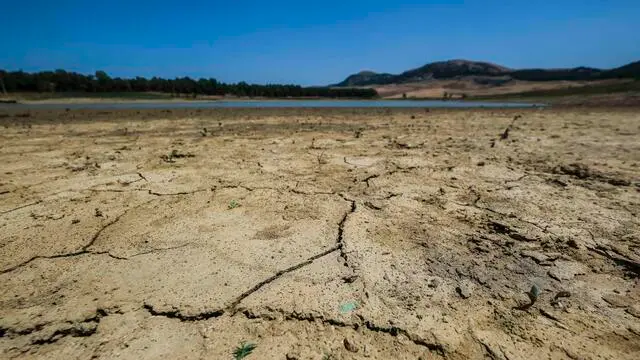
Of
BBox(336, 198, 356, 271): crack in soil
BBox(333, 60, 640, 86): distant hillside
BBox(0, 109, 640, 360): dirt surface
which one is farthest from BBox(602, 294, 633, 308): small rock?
BBox(333, 60, 640, 86): distant hillside

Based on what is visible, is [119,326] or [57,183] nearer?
[119,326]

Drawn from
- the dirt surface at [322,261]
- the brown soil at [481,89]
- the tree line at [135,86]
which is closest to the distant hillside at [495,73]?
the brown soil at [481,89]

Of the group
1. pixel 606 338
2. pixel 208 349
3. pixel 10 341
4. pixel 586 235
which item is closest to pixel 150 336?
pixel 208 349

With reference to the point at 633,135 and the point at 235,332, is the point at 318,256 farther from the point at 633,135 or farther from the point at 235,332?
the point at 633,135

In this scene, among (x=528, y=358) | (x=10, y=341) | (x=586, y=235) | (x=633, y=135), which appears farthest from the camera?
(x=633, y=135)

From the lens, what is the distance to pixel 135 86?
32156mm

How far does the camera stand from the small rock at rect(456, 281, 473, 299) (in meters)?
1.53

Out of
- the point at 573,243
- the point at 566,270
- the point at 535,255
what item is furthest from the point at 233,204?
the point at 573,243

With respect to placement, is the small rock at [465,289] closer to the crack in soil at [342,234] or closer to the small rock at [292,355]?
the crack in soil at [342,234]

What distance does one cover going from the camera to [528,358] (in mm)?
1168

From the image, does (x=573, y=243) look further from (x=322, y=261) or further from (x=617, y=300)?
(x=322, y=261)

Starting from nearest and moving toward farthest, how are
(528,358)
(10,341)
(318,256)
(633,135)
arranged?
(528,358)
(10,341)
(318,256)
(633,135)

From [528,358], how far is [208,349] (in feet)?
3.85

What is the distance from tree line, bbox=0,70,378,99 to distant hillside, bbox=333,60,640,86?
1769 inches
